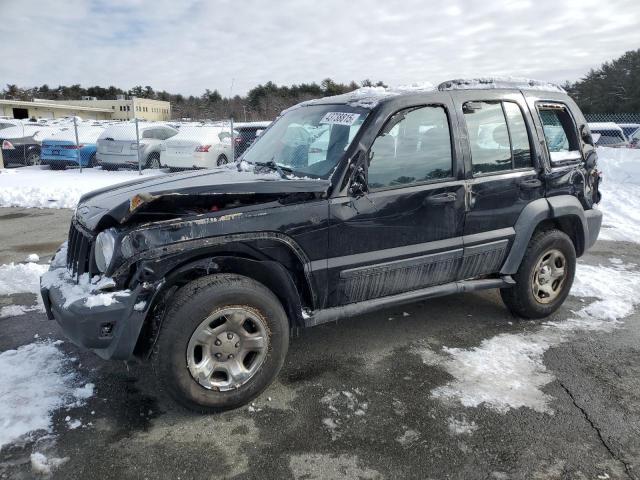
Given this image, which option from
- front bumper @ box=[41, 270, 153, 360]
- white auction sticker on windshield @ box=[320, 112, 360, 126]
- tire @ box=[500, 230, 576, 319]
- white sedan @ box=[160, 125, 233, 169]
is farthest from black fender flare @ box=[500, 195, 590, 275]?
white sedan @ box=[160, 125, 233, 169]

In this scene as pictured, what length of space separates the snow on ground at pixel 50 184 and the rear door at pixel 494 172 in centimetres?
863

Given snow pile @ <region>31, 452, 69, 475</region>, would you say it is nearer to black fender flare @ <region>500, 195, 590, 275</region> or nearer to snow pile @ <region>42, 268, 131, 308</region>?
snow pile @ <region>42, 268, 131, 308</region>

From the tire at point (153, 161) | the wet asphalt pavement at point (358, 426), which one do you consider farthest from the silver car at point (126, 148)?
the wet asphalt pavement at point (358, 426)

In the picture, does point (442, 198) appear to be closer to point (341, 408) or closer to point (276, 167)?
point (276, 167)

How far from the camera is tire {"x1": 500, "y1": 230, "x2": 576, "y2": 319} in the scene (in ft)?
14.2

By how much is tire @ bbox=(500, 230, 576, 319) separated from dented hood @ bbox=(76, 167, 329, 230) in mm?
2121

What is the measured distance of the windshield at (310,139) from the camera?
351cm

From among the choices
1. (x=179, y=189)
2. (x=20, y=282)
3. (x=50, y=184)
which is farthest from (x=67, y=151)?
(x=179, y=189)

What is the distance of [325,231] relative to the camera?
10.7 feet

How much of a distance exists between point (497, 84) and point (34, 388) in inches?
164

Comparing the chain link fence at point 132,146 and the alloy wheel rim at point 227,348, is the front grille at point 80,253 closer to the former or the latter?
the alloy wheel rim at point 227,348

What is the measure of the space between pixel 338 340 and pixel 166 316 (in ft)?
5.59

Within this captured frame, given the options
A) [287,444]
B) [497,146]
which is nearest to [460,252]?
[497,146]

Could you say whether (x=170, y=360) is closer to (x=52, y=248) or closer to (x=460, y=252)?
(x=460, y=252)
